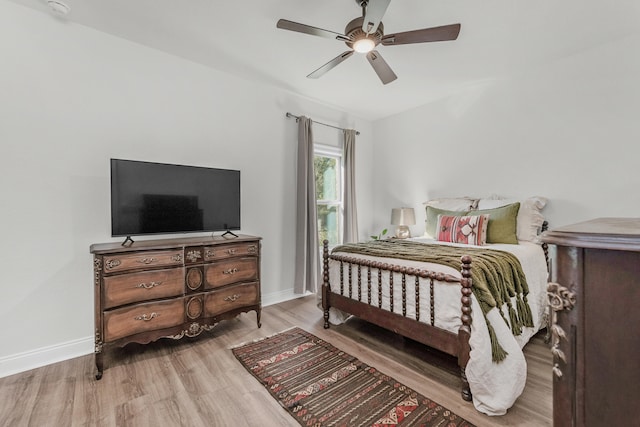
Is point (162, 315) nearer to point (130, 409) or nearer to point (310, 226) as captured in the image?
point (130, 409)

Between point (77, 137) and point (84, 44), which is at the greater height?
point (84, 44)

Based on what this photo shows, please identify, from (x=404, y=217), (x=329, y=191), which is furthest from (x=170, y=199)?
(x=404, y=217)

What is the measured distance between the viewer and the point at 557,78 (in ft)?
9.76

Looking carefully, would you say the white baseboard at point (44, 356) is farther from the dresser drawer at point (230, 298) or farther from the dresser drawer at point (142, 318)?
the dresser drawer at point (230, 298)

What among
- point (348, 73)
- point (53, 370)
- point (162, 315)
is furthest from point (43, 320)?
point (348, 73)

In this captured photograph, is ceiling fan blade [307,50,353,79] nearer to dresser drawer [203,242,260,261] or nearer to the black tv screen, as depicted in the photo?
the black tv screen

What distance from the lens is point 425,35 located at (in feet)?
6.52

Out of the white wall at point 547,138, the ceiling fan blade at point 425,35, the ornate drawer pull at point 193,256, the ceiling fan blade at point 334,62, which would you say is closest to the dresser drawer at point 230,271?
the ornate drawer pull at point 193,256

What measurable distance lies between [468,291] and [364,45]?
5.94 feet

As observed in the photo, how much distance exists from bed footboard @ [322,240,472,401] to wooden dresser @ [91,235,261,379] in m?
0.81

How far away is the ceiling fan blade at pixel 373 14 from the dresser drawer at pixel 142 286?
2.24 m

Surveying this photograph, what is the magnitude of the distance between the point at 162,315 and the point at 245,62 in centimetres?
251

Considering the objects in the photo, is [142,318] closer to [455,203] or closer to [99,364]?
→ [99,364]

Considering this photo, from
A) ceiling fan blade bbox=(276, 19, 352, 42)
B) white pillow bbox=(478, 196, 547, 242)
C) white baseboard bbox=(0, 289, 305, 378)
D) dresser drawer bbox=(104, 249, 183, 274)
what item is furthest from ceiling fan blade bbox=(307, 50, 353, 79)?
white baseboard bbox=(0, 289, 305, 378)
